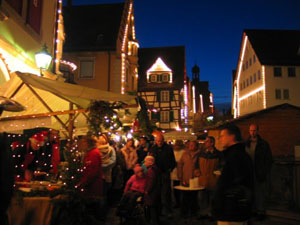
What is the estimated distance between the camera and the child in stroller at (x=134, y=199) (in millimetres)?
6961

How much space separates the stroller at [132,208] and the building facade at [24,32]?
16.8 feet

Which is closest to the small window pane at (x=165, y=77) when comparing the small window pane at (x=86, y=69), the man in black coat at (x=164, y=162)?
the small window pane at (x=86, y=69)

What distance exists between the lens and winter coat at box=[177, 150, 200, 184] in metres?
8.25

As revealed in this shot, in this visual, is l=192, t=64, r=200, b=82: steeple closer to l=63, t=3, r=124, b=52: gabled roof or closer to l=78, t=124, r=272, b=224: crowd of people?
l=63, t=3, r=124, b=52: gabled roof

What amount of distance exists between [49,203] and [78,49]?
22.3 metres

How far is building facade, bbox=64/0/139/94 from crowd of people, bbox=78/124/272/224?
1564 cm

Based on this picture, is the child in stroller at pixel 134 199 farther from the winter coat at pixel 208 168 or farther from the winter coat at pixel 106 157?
the winter coat at pixel 208 168

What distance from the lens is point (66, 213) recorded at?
18.3ft

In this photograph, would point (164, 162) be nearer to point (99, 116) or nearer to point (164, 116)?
point (99, 116)

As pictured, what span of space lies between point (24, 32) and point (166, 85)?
31.9m

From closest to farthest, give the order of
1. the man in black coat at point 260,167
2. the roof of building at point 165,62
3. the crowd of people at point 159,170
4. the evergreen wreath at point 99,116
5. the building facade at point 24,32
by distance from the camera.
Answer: the crowd of people at point 159,170 < the evergreen wreath at point 99,116 < the man in black coat at point 260,167 < the building facade at point 24,32 < the roof of building at point 165,62

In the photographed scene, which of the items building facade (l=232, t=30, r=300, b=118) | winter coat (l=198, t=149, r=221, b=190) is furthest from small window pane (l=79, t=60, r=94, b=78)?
building facade (l=232, t=30, r=300, b=118)

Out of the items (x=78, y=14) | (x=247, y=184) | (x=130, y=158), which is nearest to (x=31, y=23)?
(x=130, y=158)

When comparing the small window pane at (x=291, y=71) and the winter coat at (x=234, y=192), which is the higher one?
the small window pane at (x=291, y=71)
